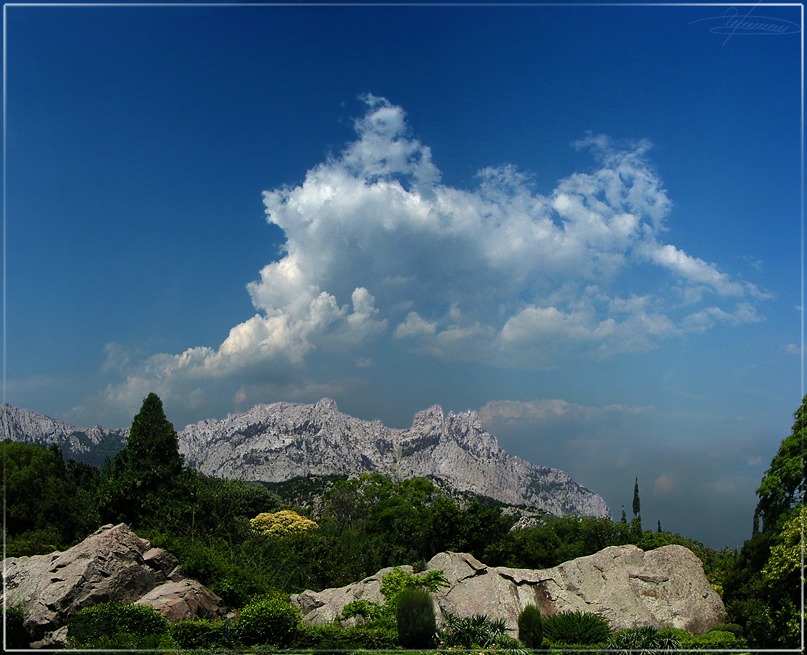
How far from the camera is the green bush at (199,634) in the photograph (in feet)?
53.2

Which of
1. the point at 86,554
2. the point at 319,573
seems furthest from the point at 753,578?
the point at 86,554

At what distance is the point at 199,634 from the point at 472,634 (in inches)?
259

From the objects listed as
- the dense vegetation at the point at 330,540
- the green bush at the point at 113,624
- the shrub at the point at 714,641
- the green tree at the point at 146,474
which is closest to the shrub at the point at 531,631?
Result: the dense vegetation at the point at 330,540

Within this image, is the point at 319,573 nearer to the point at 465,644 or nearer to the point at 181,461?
the point at 181,461

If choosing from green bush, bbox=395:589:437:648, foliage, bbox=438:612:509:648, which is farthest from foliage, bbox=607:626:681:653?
green bush, bbox=395:589:437:648

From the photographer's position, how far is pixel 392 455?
74.2 m

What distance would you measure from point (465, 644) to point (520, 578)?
582 centimetres

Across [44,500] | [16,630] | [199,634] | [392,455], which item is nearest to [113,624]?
[199,634]

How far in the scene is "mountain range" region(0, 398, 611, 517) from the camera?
59.3m

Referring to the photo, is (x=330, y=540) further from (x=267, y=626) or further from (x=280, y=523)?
(x=267, y=626)

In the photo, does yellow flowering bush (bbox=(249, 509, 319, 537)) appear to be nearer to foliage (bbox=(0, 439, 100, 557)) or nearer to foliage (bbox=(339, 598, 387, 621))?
foliage (bbox=(0, 439, 100, 557))

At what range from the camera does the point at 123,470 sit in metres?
27.2

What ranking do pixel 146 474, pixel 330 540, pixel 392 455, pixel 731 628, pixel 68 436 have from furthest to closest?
pixel 392 455 → pixel 68 436 → pixel 330 540 → pixel 146 474 → pixel 731 628

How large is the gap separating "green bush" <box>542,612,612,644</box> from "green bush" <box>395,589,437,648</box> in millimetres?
3735
